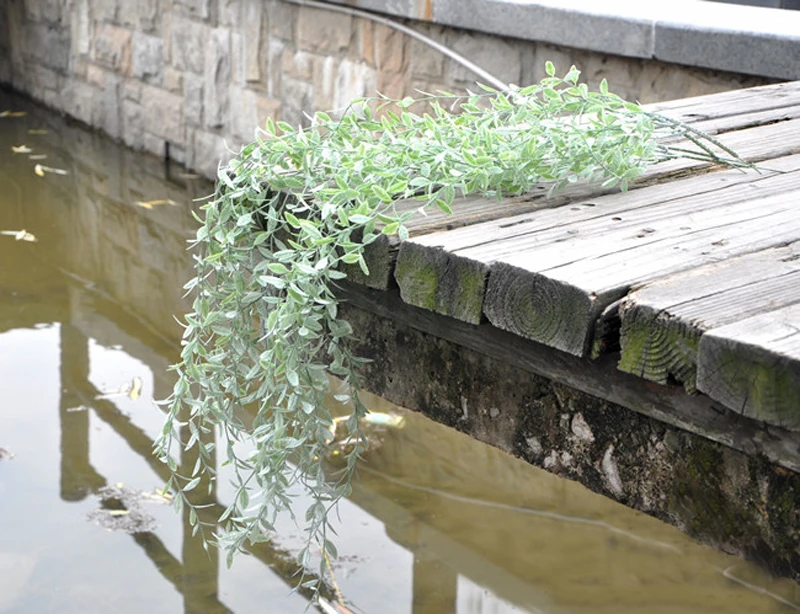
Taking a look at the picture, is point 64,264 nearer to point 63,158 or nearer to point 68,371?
point 68,371

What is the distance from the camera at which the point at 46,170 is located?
6492 millimetres

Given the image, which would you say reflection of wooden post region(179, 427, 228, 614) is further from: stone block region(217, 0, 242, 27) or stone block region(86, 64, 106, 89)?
stone block region(86, 64, 106, 89)

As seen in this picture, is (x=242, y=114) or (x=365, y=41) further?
(x=242, y=114)

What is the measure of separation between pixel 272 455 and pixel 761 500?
27.4 inches

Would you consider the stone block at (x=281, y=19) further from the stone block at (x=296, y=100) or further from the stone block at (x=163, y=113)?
the stone block at (x=163, y=113)

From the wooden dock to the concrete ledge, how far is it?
59.2 inches

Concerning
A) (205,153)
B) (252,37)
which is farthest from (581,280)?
(205,153)

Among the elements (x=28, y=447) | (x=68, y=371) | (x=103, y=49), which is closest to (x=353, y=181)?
(x=28, y=447)

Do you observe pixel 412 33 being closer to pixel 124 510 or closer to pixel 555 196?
pixel 124 510

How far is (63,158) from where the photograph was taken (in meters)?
6.79

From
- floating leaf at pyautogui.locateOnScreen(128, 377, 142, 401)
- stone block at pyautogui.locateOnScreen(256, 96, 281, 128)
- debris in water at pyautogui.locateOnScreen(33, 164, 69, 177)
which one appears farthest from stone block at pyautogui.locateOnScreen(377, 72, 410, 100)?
debris in water at pyautogui.locateOnScreen(33, 164, 69, 177)

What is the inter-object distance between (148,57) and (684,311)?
6.06 meters

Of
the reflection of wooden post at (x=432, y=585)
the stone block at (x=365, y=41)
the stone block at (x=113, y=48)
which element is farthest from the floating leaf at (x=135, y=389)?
the stone block at (x=113, y=48)

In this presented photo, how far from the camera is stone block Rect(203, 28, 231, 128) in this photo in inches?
237
